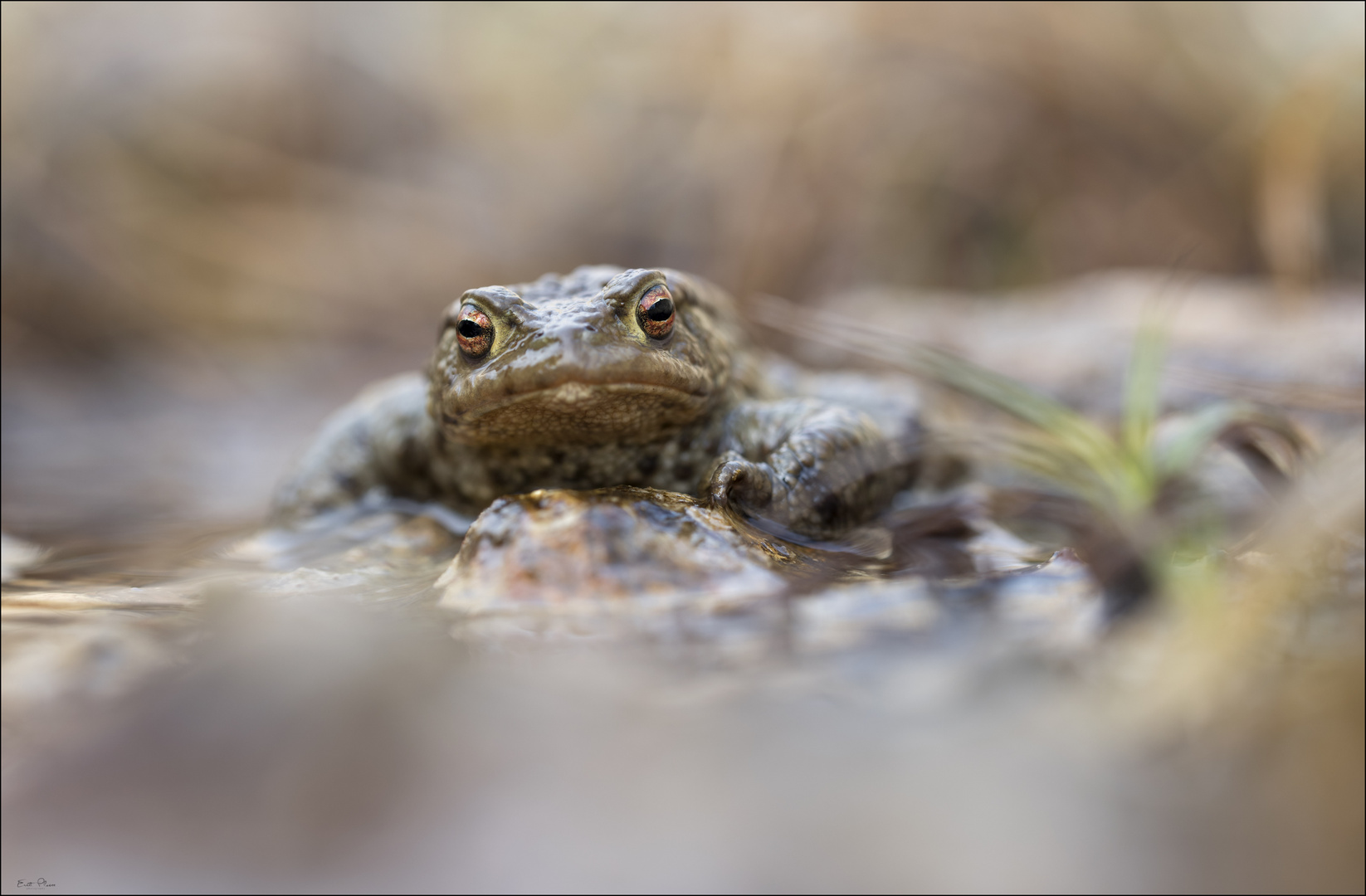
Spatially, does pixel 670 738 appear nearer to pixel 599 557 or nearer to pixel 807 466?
pixel 599 557

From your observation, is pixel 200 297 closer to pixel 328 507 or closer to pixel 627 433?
pixel 328 507

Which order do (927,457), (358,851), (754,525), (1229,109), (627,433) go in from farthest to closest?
(1229,109)
(927,457)
(627,433)
(754,525)
(358,851)

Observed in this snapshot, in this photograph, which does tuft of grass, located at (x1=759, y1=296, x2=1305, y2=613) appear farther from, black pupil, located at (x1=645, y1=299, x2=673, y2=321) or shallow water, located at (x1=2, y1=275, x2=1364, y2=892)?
black pupil, located at (x1=645, y1=299, x2=673, y2=321)

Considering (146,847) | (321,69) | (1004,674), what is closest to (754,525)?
(1004,674)

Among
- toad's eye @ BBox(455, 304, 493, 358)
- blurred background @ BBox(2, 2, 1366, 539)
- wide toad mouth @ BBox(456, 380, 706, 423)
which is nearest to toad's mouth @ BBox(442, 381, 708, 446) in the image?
wide toad mouth @ BBox(456, 380, 706, 423)

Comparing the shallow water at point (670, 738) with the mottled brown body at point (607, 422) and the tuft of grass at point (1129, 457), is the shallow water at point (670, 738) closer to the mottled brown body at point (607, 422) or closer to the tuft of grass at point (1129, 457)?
the tuft of grass at point (1129, 457)

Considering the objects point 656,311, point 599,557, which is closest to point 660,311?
point 656,311
